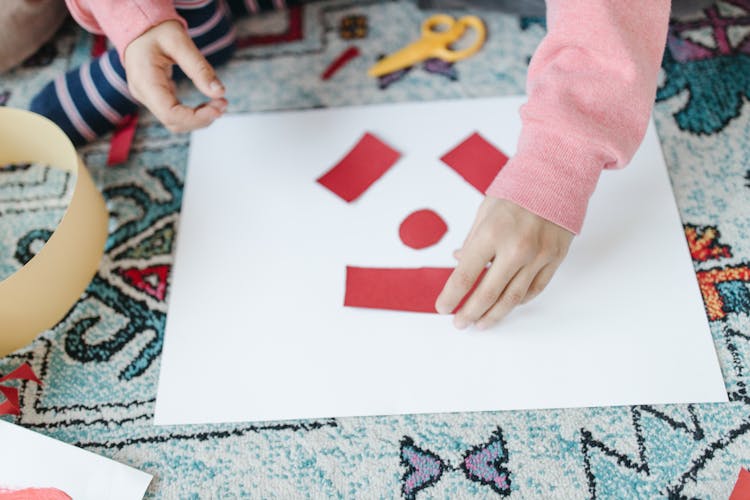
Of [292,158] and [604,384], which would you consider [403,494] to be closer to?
[604,384]

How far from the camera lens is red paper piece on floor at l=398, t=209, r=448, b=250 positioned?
73cm

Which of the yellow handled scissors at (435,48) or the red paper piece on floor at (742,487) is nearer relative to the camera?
the red paper piece on floor at (742,487)

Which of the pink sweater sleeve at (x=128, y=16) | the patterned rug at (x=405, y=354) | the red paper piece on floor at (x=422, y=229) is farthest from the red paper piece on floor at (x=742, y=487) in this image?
the pink sweater sleeve at (x=128, y=16)

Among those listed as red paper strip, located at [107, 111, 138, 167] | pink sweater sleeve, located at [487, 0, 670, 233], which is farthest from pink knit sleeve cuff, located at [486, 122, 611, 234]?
red paper strip, located at [107, 111, 138, 167]

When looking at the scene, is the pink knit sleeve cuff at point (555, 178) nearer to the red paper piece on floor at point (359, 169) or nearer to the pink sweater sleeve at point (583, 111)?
the pink sweater sleeve at point (583, 111)

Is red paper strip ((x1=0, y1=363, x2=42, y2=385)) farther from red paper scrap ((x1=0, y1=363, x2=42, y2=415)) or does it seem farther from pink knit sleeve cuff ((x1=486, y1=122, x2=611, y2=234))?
pink knit sleeve cuff ((x1=486, y1=122, x2=611, y2=234))

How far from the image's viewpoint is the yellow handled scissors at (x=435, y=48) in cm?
86

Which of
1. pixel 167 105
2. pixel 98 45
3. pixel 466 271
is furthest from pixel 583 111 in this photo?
pixel 98 45

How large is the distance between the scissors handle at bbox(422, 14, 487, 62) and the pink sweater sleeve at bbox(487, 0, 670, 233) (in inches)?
9.3

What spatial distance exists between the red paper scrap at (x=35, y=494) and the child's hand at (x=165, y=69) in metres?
0.36

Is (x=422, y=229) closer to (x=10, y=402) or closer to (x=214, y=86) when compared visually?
(x=214, y=86)

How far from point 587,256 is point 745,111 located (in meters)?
0.28

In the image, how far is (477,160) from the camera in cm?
77

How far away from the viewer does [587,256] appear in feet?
2.31
